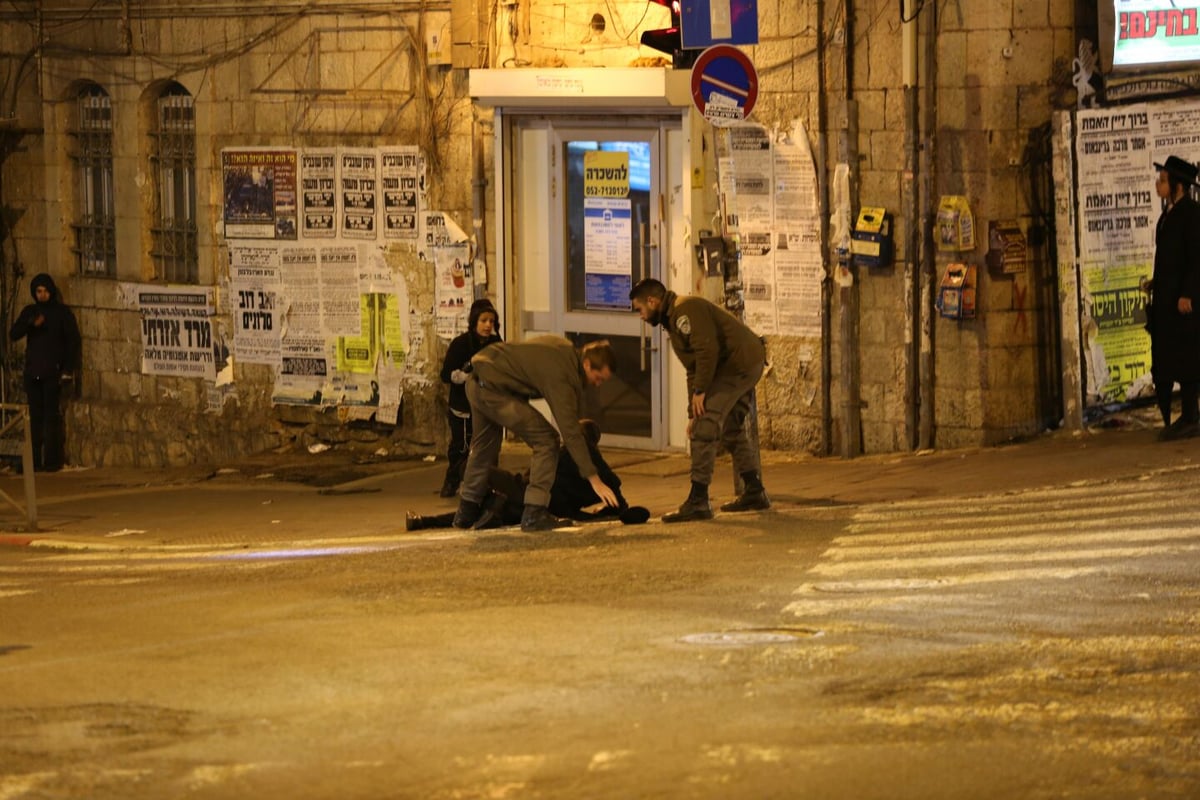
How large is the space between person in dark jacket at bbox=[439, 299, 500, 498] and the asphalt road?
11.0 ft

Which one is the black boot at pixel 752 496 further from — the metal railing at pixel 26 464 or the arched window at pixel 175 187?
the arched window at pixel 175 187

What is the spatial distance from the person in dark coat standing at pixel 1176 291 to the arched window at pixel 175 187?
967 cm

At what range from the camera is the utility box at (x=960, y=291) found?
13.3m

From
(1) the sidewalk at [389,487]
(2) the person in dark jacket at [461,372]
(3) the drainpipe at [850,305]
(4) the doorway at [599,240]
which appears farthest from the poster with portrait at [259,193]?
(3) the drainpipe at [850,305]

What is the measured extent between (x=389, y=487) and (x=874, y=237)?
4.51 meters

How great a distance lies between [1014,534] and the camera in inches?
382

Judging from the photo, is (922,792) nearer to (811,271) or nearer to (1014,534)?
(1014,534)

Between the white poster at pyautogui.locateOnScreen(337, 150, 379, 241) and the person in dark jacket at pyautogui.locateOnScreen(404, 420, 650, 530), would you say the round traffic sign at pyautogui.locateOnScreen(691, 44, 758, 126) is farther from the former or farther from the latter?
the white poster at pyautogui.locateOnScreen(337, 150, 379, 241)

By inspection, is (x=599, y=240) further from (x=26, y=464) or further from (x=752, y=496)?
(x=26, y=464)

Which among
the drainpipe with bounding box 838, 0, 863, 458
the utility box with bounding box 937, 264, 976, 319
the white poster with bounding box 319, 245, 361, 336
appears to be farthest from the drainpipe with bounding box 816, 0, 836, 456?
the white poster with bounding box 319, 245, 361, 336

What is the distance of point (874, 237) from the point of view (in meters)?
13.7

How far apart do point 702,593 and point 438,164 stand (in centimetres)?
845

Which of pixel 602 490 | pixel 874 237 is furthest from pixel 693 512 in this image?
pixel 874 237

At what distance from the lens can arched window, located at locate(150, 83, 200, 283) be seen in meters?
17.8
